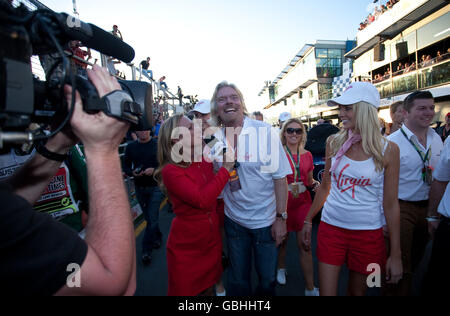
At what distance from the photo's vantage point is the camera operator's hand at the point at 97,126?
766 mm

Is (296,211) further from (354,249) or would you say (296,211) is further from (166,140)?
(166,140)

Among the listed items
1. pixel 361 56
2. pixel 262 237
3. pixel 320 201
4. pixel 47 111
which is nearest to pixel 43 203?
pixel 47 111

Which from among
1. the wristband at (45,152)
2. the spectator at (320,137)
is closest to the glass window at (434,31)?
the spectator at (320,137)

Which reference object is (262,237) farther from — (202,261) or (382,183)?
(382,183)

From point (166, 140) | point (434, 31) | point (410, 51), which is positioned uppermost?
point (434, 31)

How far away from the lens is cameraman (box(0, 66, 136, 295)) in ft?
1.86

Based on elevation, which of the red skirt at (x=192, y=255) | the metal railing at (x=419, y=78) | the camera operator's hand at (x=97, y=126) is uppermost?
the metal railing at (x=419, y=78)

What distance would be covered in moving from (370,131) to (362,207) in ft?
1.96

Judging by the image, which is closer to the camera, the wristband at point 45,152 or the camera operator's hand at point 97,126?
the camera operator's hand at point 97,126

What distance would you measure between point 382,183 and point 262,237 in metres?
1.07

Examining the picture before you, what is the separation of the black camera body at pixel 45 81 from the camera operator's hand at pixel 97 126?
22 millimetres

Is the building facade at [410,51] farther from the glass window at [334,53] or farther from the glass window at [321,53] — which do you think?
the glass window at [334,53]

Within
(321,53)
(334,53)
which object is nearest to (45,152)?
(321,53)

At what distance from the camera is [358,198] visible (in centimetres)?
180
